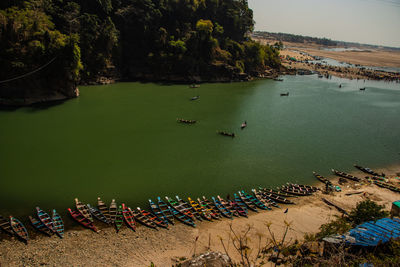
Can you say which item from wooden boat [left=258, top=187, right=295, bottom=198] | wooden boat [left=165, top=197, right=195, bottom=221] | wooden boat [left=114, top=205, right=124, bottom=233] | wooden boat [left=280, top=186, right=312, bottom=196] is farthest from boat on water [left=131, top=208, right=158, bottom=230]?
wooden boat [left=280, top=186, right=312, bottom=196]

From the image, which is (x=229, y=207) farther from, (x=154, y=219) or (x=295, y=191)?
(x=295, y=191)

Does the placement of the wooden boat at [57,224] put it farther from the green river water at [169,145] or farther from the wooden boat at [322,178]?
the wooden boat at [322,178]

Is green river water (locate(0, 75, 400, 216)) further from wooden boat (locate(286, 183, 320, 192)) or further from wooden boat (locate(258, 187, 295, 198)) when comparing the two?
wooden boat (locate(258, 187, 295, 198))

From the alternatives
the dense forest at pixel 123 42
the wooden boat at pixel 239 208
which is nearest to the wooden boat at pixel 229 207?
the wooden boat at pixel 239 208

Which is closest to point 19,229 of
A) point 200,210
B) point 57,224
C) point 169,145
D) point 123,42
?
point 57,224

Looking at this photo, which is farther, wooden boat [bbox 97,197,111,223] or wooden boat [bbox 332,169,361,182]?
wooden boat [bbox 332,169,361,182]

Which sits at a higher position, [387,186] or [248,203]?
[387,186]

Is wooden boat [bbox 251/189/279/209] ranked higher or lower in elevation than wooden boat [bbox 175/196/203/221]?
higher

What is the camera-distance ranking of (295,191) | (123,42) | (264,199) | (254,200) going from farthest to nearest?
(123,42)
(295,191)
(264,199)
(254,200)
